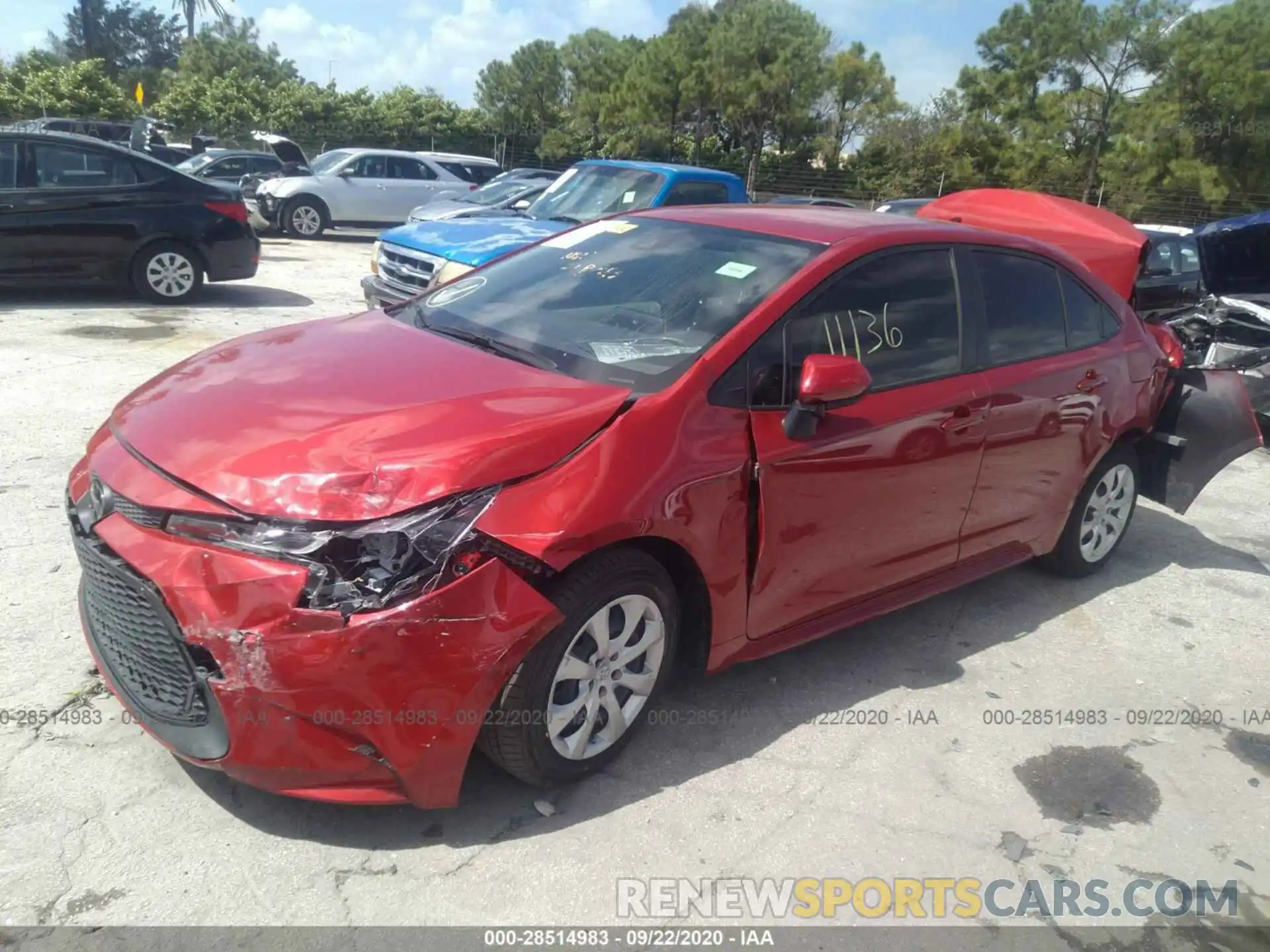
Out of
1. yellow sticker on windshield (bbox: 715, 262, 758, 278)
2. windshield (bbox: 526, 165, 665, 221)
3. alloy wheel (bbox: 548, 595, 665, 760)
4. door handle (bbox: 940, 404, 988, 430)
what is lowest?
alloy wheel (bbox: 548, 595, 665, 760)

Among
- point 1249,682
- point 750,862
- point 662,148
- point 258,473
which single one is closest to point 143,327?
point 258,473

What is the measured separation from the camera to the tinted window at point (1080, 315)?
15.5ft

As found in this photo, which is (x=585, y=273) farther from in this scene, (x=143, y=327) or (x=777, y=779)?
(x=143, y=327)

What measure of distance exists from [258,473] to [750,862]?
5.69ft

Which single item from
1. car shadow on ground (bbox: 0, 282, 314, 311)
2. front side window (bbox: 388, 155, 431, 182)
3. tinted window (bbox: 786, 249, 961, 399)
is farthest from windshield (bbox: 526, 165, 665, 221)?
front side window (bbox: 388, 155, 431, 182)

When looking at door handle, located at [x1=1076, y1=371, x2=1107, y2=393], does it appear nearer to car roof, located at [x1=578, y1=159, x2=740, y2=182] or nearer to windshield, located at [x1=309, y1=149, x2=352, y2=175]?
car roof, located at [x1=578, y1=159, x2=740, y2=182]

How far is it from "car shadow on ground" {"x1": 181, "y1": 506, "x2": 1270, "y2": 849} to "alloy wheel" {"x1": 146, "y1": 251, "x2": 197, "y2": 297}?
7.85m

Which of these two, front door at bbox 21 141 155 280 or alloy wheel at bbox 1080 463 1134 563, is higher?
front door at bbox 21 141 155 280

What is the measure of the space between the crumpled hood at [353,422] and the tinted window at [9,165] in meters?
6.61

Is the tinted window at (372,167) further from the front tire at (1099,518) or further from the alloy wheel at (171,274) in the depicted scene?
the front tire at (1099,518)

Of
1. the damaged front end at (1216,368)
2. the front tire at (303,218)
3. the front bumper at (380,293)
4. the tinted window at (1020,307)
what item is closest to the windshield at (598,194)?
the front bumper at (380,293)

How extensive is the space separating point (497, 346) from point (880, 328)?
1411 millimetres

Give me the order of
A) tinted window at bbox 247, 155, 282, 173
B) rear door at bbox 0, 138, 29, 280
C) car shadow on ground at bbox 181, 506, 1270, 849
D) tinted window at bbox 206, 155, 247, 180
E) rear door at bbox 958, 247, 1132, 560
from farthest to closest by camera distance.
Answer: tinted window at bbox 247, 155, 282, 173
tinted window at bbox 206, 155, 247, 180
rear door at bbox 0, 138, 29, 280
rear door at bbox 958, 247, 1132, 560
car shadow on ground at bbox 181, 506, 1270, 849

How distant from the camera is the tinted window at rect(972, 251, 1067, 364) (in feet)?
14.1
